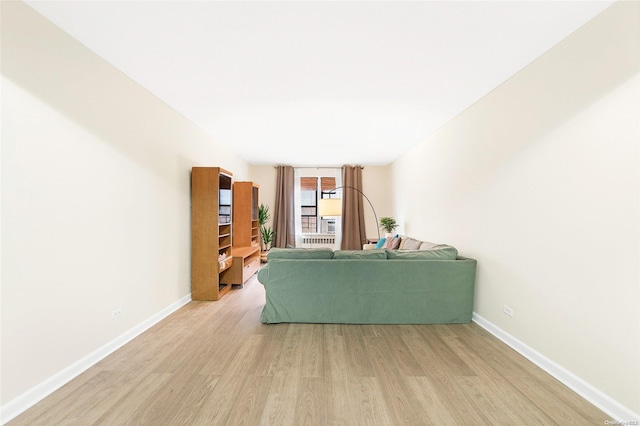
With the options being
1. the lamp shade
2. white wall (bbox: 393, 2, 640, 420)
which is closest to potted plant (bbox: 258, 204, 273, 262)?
the lamp shade

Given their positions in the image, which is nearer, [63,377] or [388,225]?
[63,377]

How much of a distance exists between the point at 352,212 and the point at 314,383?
18.5 ft

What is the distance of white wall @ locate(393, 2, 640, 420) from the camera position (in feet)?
5.56

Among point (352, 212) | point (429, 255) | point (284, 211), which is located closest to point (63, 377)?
point (429, 255)

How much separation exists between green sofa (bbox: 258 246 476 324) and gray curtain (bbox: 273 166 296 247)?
424 centimetres

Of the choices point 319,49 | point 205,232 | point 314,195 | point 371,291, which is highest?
point 319,49

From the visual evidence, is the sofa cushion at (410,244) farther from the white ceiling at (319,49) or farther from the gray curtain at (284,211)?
the gray curtain at (284,211)

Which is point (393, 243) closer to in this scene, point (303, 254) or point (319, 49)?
point (303, 254)

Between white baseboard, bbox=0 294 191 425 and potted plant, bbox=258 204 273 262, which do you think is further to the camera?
potted plant, bbox=258 204 273 262

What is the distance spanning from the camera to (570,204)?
2.04 meters

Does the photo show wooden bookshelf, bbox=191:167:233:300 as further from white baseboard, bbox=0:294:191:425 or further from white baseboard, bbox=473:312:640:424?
white baseboard, bbox=473:312:640:424

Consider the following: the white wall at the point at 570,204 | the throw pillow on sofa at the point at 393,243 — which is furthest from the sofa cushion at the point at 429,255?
the throw pillow on sofa at the point at 393,243

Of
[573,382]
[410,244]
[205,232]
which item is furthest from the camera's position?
[410,244]

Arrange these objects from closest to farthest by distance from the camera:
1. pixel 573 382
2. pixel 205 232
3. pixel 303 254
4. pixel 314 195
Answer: pixel 573 382, pixel 303 254, pixel 205 232, pixel 314 195
